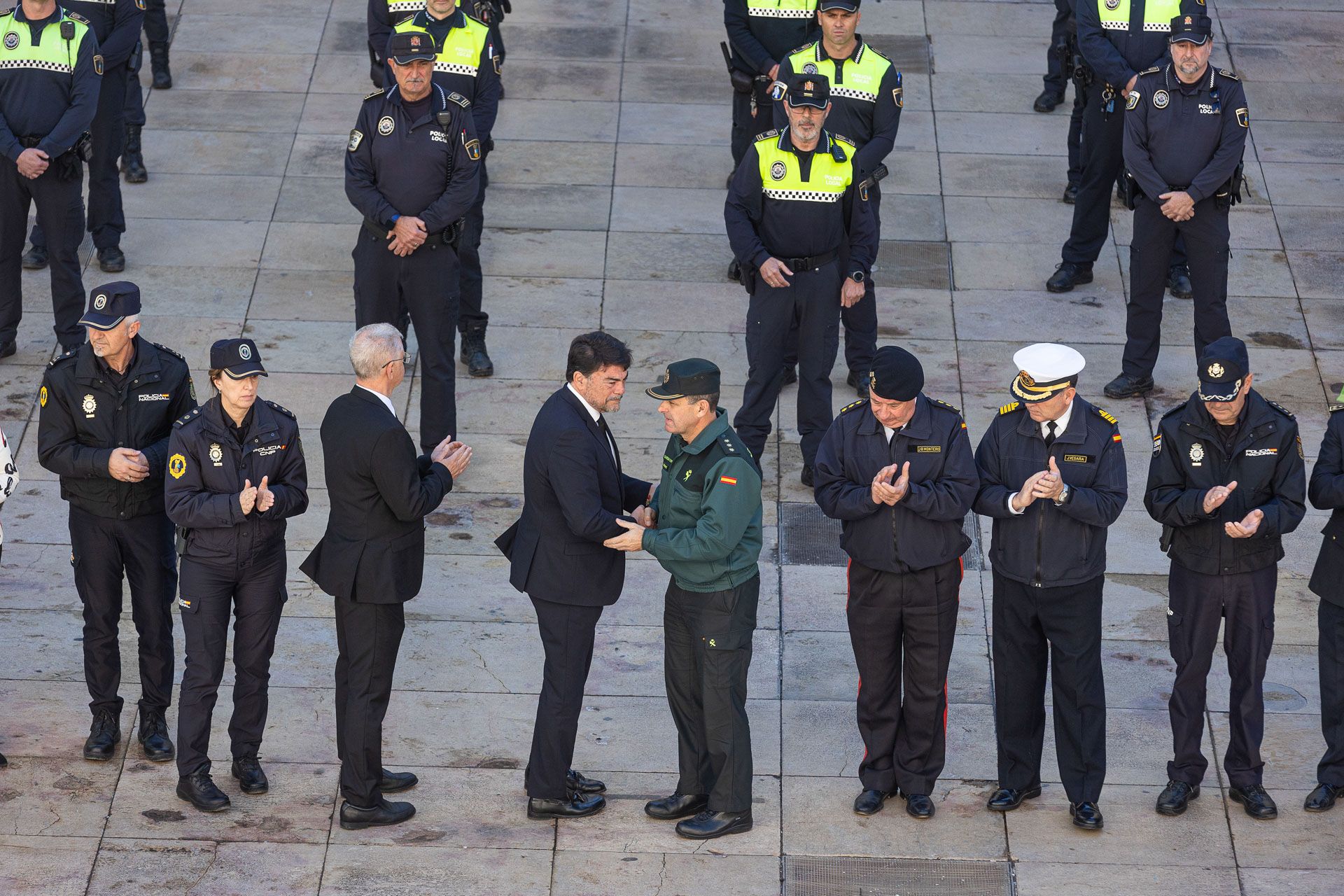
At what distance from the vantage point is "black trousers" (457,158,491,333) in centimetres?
1005

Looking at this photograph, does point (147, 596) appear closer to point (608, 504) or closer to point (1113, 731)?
point (608, 504)

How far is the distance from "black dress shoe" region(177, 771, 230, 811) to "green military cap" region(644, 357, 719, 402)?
2218mm

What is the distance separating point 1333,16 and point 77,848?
1238 cm

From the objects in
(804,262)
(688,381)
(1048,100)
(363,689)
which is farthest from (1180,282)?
(363,689)

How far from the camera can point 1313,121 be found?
13.2 metres

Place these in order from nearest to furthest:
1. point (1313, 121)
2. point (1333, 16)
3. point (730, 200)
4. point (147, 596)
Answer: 1. point (147, 596)
2. point (730, 200)
3. point (1313, 121)
4. point (1333, 16)

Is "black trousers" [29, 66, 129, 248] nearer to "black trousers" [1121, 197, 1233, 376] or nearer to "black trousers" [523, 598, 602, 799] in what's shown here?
"black trousers" [523, 598, 602, 799]

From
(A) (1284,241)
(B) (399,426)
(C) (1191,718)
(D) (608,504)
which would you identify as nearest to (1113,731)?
(C) (1191,718)

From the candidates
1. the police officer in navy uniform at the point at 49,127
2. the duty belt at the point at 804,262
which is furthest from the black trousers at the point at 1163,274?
the police officer in navy uniform at the point at 49,127

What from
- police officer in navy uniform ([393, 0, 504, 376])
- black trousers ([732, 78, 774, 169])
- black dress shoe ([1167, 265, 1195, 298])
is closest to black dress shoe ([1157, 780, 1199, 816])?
police officer in navy uniform ([393, 0, 504, 376])

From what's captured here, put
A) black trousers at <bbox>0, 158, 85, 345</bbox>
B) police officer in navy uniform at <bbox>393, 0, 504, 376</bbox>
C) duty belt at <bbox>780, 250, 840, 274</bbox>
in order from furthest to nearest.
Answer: police officer in navy uniform at <bbox>393, 0, 504, 376</bbox>, black trousers at <bbox>0, 158, 85, 345</bbox>, duty belt at <bbox>780, 250, 840, 274</bbox>

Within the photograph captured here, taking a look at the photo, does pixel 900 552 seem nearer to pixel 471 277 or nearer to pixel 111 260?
pixel 471 277

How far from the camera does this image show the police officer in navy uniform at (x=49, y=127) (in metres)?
9.76

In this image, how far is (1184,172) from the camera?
31.6 feet
